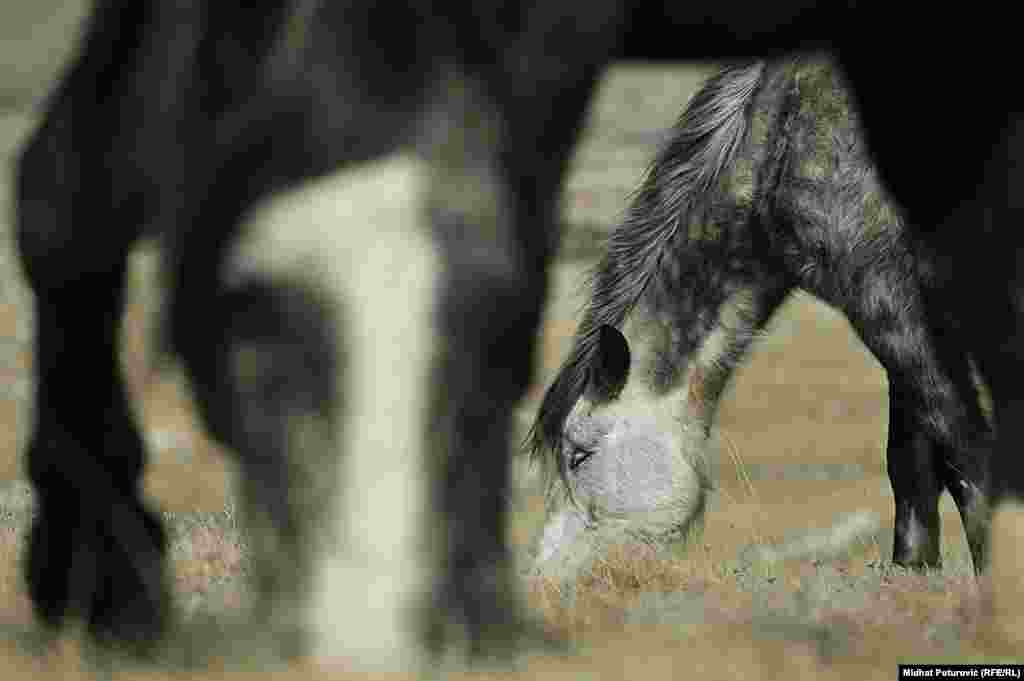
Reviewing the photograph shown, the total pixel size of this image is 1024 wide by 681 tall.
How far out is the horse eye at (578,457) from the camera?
242 inches

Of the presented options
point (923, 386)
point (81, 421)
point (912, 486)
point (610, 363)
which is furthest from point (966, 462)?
point (81, 421)

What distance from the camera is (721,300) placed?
6.31 m

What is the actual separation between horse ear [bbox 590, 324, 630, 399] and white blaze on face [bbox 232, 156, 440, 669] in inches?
143

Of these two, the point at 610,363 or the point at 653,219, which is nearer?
the point at 610,363

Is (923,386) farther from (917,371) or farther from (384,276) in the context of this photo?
(384,276)

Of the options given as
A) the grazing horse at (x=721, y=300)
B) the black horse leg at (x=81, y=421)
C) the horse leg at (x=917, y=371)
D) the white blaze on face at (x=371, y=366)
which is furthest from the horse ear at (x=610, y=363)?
the white blaze on face at (x=371, y=366)

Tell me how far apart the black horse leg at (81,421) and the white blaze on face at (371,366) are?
66cm

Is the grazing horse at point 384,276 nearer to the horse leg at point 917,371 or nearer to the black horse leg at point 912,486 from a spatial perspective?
the horse leg at point 917,371

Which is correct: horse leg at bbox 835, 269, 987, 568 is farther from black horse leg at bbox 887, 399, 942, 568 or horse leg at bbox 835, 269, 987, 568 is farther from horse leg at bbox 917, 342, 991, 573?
black horse leg at bbox 887, 399, 942, 568

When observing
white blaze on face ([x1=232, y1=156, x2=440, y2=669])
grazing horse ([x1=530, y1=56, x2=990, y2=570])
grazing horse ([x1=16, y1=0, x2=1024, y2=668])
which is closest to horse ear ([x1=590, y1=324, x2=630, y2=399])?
grazing horse ([x1=530, y1=56, x2=990, y2=570])

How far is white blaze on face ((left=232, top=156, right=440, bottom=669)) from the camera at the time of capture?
86.8 inches

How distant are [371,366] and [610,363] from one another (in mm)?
3825

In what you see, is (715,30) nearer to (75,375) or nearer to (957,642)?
(957,642)

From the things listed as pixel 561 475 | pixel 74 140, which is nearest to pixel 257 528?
pixel 74 140
